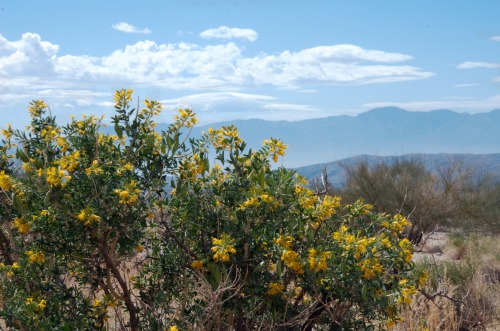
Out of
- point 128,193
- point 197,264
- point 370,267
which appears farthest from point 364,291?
point 128,193

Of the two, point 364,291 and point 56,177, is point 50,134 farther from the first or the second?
point 364,291

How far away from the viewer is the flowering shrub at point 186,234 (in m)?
3.37

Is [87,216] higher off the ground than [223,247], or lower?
higher

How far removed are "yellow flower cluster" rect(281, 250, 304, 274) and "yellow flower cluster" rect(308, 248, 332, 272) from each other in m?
0.06

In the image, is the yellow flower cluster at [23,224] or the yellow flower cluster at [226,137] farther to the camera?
the yellow flower cluster at [226,137]

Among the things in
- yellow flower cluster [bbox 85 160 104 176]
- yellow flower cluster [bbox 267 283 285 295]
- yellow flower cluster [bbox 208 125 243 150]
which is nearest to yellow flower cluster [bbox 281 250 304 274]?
yellow flower cluster [bbox 267 283 285 295]

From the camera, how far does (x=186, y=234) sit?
3637 millimetres

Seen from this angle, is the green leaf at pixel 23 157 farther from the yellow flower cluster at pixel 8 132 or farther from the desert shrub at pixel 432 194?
the desert shrub at pixel 432 194

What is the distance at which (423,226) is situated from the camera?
606 inches

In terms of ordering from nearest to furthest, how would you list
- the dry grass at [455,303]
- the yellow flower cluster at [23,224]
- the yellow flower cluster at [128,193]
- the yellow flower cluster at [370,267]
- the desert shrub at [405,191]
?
the yellow flower cluster at [128,193]
the yellow flower cluster at [370,267]
the yellow flower cluster at [23,224]
the dry grass at [455,303]
the desert shrub at [405,191]

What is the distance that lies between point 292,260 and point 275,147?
655mm

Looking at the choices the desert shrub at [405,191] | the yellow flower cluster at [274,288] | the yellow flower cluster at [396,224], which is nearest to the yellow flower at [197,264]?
the yellow flower cluster at [274,288]

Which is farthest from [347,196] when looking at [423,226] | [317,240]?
[317,240]

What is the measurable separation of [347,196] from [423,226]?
2579 mm
